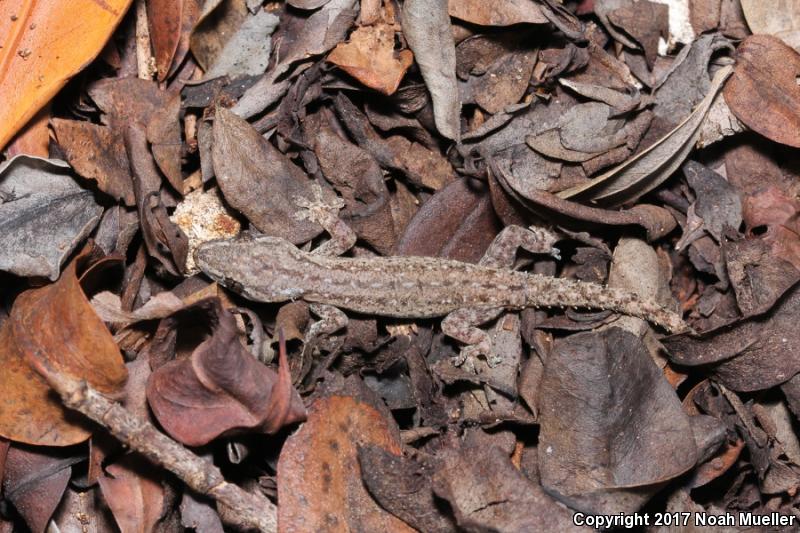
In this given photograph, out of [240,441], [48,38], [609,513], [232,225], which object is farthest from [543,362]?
[48,38]

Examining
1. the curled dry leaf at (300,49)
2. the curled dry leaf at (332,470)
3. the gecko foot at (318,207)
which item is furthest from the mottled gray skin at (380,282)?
the curled dry leaf at (332,470)

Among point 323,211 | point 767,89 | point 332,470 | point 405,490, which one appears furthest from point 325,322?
point 767,89

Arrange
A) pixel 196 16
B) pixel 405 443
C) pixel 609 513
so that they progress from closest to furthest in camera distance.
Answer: pixel 609 513, pixel 405 443, pixel 196 16

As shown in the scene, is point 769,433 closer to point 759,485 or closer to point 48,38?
point 759,485

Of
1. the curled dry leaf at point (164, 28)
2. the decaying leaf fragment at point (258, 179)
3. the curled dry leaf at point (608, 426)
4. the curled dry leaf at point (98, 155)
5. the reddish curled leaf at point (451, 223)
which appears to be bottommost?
the curled dry leaf at point (608, 426)

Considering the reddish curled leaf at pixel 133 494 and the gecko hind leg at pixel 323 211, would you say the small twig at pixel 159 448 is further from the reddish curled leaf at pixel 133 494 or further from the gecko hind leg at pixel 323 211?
the gecko hind leg at pixel 323 211
